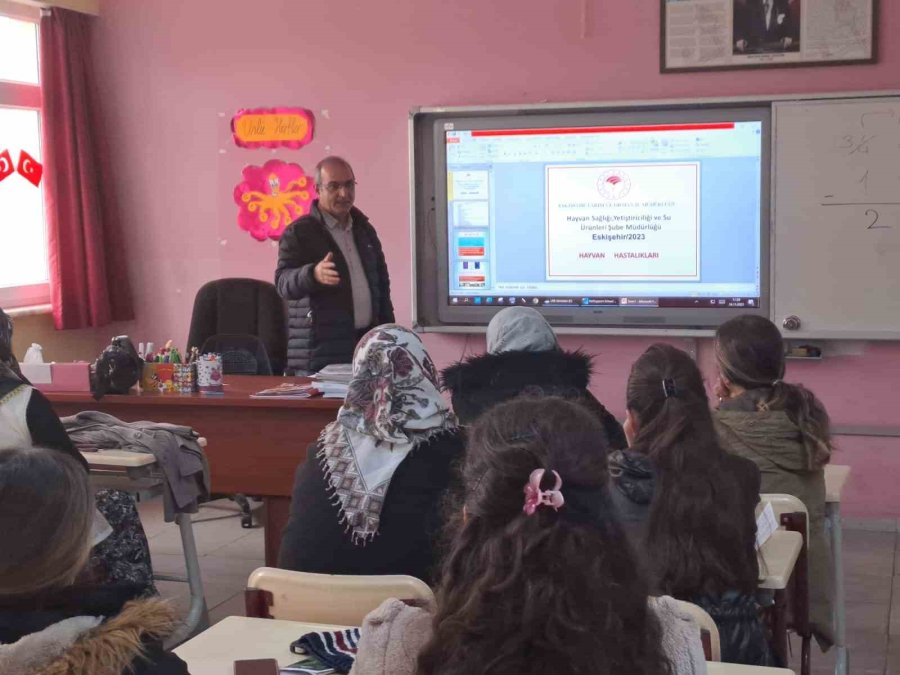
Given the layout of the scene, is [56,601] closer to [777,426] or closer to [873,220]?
[777,426]

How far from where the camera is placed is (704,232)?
16.9 ft

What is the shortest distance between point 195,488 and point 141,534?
0.97 feet

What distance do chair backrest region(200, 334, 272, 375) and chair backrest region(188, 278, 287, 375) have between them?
63mm

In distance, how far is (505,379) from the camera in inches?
131

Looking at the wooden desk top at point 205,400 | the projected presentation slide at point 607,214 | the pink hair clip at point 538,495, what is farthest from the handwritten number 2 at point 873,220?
the pink hair clip at point 538,495

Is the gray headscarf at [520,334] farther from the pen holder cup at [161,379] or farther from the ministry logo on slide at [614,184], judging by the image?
the ministry logo on slide at [614,184]

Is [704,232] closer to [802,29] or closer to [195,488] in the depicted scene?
[802,29]

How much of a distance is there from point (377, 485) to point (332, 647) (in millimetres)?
532

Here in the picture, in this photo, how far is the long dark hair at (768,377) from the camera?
296 cm

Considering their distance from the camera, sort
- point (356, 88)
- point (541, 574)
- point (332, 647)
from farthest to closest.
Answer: point (356, 88), point (332, 647), point (541, 574)

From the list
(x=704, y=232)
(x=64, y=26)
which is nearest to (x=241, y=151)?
(x=64, y=26)

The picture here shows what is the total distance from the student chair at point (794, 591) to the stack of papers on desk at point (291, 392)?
1814mm

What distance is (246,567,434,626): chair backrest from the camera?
2.13 metres

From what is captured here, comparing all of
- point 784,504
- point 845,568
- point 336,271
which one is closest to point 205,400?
point 336,271
